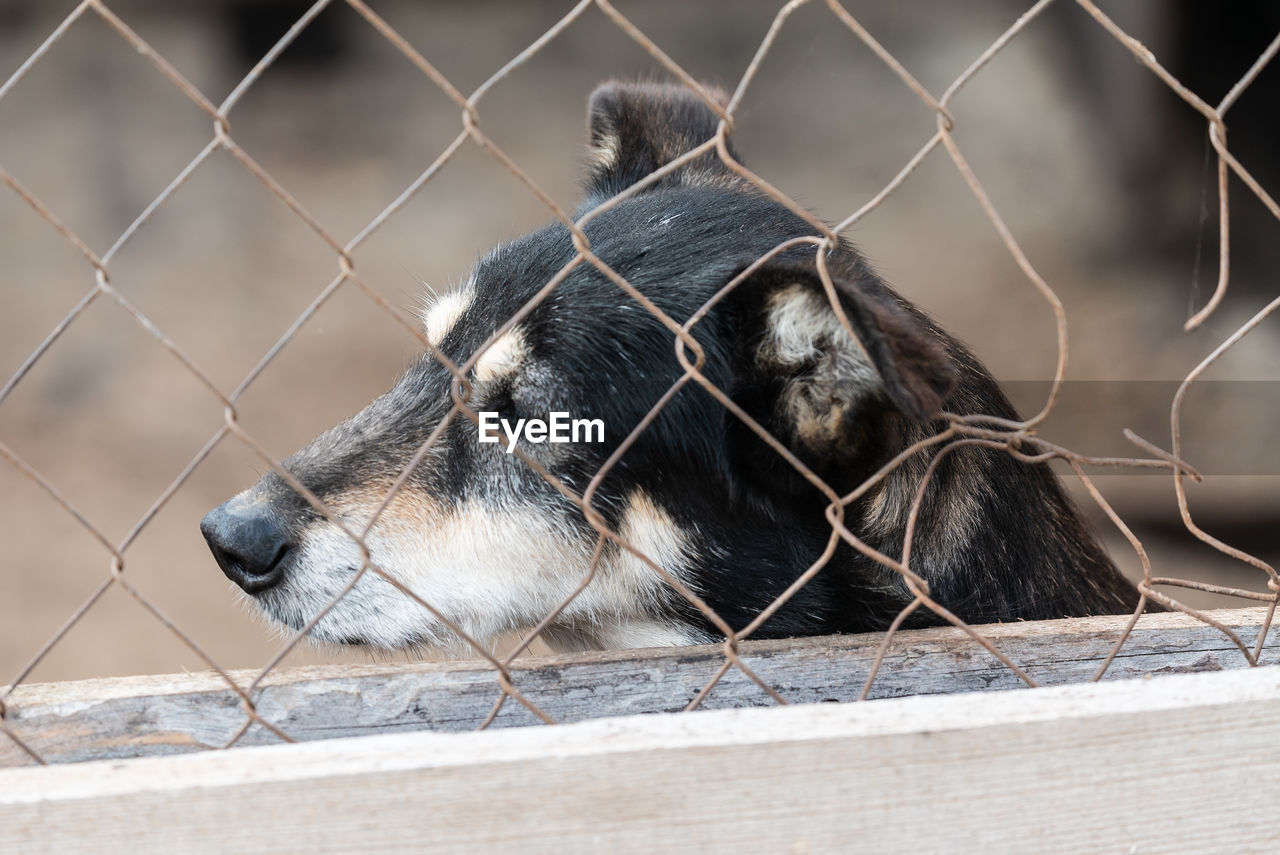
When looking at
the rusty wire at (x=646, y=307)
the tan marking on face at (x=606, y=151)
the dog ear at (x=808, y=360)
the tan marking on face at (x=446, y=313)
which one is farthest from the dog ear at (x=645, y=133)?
the rusty wire at (x=646, y=307)

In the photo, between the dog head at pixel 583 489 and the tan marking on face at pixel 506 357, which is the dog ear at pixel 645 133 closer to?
the dog head at pixel 583 489

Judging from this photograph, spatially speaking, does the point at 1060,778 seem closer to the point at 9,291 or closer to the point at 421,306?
the point at 421,306

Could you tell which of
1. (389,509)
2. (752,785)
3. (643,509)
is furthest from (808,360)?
(389,509)

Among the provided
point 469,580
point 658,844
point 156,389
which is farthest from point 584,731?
point 156,389

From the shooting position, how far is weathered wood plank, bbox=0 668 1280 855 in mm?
1387

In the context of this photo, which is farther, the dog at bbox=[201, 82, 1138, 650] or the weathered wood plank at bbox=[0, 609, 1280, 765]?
the dog at bbox=[201, 82, 1138, 650]

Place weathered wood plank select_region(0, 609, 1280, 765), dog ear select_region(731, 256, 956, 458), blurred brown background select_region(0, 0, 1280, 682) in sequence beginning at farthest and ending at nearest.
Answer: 1. blurred brown background select_region(0, 0, 1280, 682)
2. dog ear select_region(731, 256, 956, 458)
3. weathered wood plank select_region(0, 609, 1280, 765)

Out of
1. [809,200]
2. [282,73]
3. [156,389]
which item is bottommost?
[156,389]

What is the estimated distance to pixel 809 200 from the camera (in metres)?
7.29

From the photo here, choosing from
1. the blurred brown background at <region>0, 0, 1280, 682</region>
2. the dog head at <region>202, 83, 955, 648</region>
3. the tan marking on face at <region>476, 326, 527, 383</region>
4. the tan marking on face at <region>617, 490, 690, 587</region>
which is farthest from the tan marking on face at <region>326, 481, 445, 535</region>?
the blurred brown background at <region>0, 0, 1280, 682</region>

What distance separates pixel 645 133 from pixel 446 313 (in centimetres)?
80

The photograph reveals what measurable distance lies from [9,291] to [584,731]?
21.8 feet

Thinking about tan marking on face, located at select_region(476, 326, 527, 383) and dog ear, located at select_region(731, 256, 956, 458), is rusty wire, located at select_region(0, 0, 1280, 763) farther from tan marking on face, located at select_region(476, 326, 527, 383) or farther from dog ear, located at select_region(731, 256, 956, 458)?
tan marking on face, located at select_region(476, 326, 527, 383)

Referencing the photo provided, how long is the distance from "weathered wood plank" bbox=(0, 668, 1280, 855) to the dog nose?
2.63 feet
